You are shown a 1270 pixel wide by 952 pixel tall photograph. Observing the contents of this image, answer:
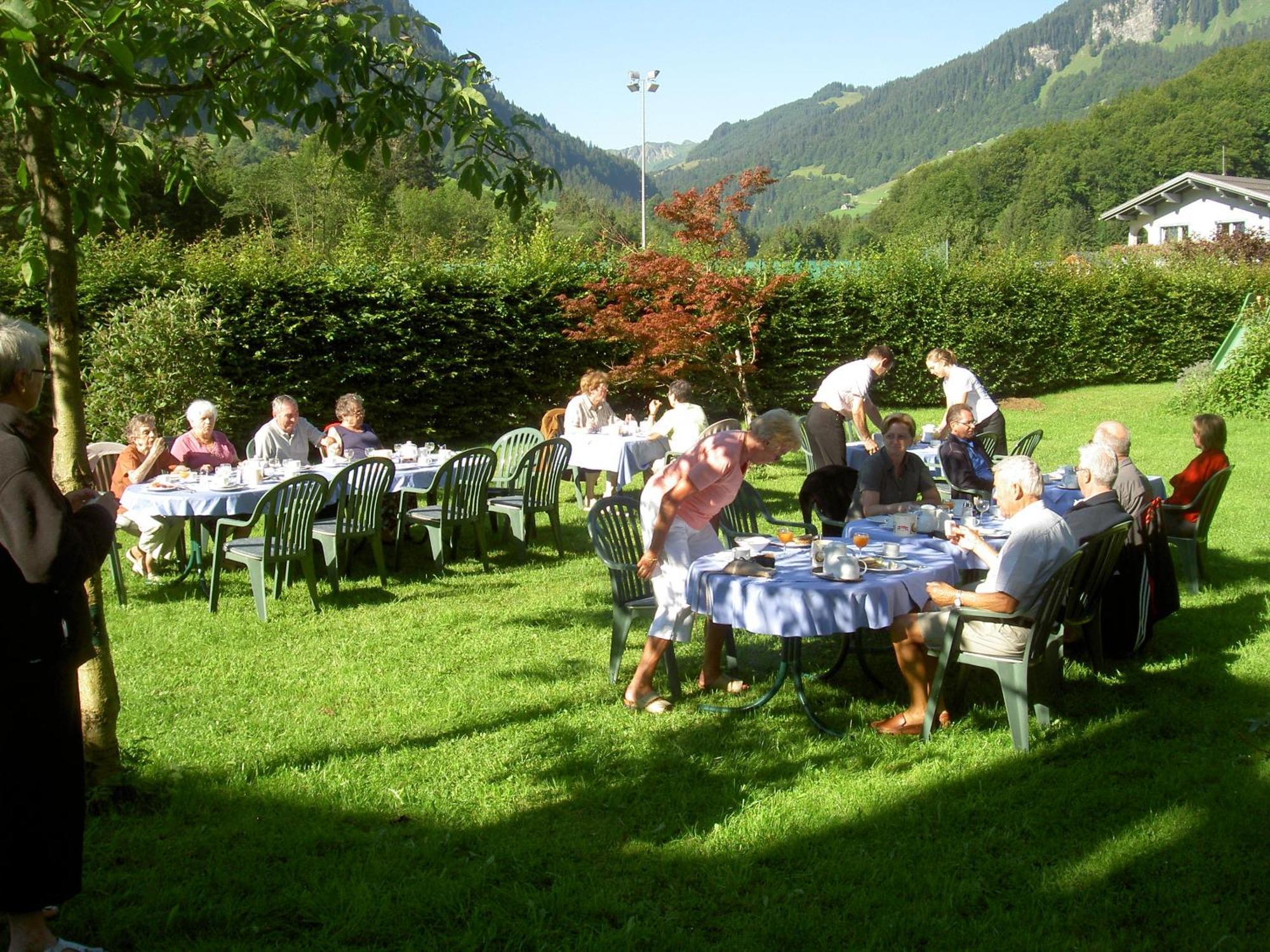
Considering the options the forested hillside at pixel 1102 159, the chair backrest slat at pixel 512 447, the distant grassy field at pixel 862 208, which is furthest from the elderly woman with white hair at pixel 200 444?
the distant grassy field at pixel 862 208

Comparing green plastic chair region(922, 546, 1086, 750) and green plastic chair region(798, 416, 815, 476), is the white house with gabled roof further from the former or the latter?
green plastic chair region(922, 546, 1086, 750)

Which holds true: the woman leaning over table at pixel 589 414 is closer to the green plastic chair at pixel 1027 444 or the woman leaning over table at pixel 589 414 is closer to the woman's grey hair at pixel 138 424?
the green plastic chair at pixel 1027 444

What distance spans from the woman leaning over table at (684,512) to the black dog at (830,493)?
199 centimetres

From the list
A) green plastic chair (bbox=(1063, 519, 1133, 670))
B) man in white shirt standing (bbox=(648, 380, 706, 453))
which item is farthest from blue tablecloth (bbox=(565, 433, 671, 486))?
green plastic chair (bbox=(1063, 519, 1133, 670))

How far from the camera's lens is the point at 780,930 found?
3.34 metres

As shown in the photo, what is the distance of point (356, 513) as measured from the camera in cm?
Answer: 788

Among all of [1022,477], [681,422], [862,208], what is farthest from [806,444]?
[862,208]

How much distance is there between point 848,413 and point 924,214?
9332 cm

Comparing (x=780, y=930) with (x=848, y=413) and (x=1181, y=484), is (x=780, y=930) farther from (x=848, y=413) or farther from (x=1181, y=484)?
(x=848, y=413)

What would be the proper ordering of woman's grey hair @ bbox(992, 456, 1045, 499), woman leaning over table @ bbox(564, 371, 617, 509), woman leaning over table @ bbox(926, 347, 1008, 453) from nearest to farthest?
woman's grey hair @ bbox(992, 456, 1045, 499)
woman leaning over table @ bbox(926, 347, 1008, 453)
woman leaning over table @ bbox(564, 371, 617, 509)

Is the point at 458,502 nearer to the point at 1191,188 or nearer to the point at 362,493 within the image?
the point at 362,493

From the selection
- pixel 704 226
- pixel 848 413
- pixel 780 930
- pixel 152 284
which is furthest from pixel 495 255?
pixel 780 930

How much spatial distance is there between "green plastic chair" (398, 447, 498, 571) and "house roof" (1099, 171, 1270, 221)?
44.7 meters

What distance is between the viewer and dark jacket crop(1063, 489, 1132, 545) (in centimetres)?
570
